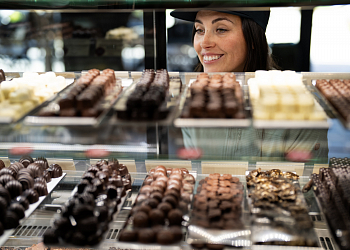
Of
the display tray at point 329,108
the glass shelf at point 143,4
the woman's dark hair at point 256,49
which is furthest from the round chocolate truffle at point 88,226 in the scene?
the woman's dark hair at point 256,49

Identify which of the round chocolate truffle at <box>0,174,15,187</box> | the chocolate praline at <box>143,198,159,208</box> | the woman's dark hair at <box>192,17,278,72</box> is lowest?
the chocolate praline at <box>143,198,159,208</box>

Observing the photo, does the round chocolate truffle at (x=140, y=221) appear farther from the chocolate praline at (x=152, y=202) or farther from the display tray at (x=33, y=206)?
the display tray at (x=33, y=206)

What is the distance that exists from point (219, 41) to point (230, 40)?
0.08m

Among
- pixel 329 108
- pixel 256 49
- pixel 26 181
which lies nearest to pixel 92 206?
pixel 26 181

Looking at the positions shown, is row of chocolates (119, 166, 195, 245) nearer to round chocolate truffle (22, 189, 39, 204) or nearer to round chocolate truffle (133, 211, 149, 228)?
round chocolate truffle (133, 211, 149, 228)

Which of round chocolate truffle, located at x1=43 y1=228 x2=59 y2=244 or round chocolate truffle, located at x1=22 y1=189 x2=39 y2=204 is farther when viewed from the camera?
round chocolate truffle, located at x1=22 y1=189 x2=39 y2=204

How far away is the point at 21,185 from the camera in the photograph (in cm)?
206

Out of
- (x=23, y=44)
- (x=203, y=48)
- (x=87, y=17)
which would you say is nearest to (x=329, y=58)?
(x=203, y=48)

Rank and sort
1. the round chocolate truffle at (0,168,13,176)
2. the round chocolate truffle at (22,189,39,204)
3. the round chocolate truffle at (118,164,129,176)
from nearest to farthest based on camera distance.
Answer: the round chocolate truffle at (22,189,39,204), the round chocolate truffle at (0,168,13,176), the round chocolate truffle at (118,164,129,176)

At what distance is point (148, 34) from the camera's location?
2492 millimetres

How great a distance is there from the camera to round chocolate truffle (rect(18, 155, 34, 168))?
236 cm

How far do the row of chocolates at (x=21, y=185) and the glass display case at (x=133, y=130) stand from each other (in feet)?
0.23

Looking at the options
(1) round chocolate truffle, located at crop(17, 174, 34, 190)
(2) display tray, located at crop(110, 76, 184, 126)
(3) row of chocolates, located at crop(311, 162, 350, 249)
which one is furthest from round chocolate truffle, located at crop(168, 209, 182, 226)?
(1) round chocolate truffle, located at crop(17, 174, 34, 190)

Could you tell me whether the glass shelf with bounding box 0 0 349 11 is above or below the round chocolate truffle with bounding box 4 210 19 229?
above
